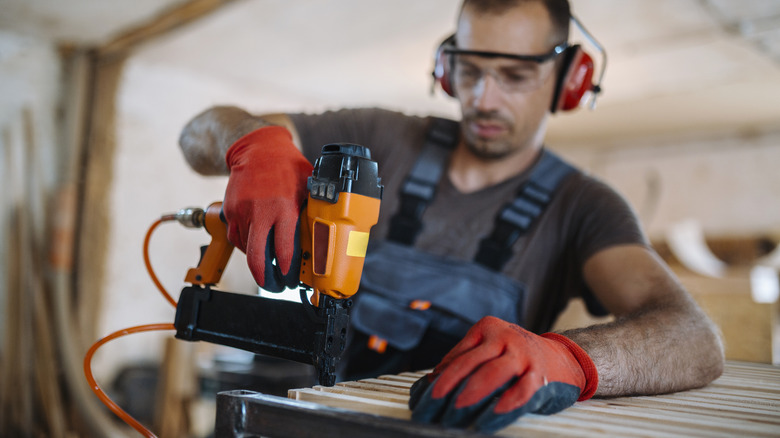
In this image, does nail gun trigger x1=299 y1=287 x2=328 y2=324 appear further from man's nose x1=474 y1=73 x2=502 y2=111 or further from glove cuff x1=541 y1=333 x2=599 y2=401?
man's nose x1=474 y1=73 x2=502 y2=111

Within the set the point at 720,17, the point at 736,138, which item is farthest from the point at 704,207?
the point at 720,17

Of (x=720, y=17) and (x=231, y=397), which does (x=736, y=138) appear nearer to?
(x=720, y=17)

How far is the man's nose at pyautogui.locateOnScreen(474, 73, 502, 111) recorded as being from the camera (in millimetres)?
1551

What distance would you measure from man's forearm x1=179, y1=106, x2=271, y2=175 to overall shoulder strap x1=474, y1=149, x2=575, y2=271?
2.23 ft

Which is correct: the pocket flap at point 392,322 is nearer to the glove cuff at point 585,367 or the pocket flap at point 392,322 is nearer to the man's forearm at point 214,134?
the man's forearm at point 214,134

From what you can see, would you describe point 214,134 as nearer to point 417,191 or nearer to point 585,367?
point 417,191

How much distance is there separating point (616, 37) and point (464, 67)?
8.56 ft

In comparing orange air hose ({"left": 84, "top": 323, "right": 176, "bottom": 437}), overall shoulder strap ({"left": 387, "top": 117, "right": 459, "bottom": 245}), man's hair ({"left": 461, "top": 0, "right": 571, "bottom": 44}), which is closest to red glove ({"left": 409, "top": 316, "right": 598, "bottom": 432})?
orange air hose ({"left": 84, "top": 323, "right": 176, "bottom": 437})

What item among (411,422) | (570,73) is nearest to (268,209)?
(411,422)

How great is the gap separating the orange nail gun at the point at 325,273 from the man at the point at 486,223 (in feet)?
0.45

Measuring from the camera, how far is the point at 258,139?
3.74 feet

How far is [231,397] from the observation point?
29.9 inches

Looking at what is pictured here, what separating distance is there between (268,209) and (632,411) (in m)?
0.63

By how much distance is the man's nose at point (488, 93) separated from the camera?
155 centimetres
